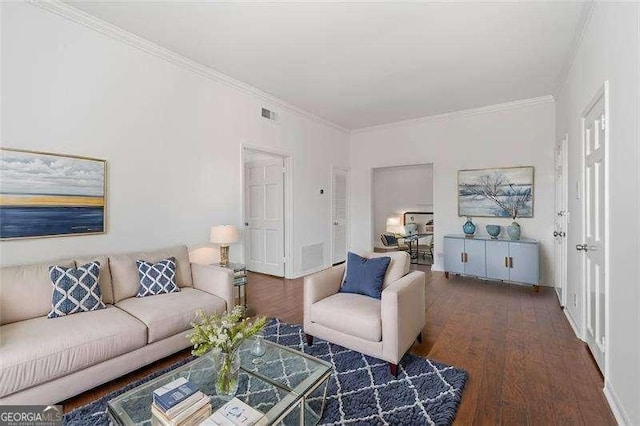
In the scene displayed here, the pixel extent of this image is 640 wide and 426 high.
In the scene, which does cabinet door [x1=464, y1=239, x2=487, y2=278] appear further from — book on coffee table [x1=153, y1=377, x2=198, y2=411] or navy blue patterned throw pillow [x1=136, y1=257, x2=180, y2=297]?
book on coffee table [x1=153, y1=377, x2=198, y2=411]

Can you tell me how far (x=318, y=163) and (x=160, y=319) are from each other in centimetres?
399

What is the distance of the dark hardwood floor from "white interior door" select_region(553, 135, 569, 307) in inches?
9.7

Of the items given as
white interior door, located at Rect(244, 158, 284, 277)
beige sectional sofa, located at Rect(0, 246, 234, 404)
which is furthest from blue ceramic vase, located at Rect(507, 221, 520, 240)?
beige sectional sofa, located at Rect(0, 246, 234, 404)

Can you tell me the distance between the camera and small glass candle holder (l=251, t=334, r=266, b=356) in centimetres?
193

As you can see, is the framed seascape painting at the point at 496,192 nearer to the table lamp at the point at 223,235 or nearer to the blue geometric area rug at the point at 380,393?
the blue geometric area rug at the point at 380,393

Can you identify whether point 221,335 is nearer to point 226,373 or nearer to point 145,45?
point 226,373

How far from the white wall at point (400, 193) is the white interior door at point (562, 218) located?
4.51 metres

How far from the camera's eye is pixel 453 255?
497cm

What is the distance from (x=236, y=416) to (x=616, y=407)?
2.24m

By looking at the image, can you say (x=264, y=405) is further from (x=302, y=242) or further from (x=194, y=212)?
(x=302, y=242)

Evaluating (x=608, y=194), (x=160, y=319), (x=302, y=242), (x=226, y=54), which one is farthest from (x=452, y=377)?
(x=226, y=54)

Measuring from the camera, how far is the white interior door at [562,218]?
3563 mm

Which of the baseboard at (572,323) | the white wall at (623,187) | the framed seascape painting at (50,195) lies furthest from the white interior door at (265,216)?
the white wall at (623,187)

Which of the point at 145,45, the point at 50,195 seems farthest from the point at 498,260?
the point at 50,195
